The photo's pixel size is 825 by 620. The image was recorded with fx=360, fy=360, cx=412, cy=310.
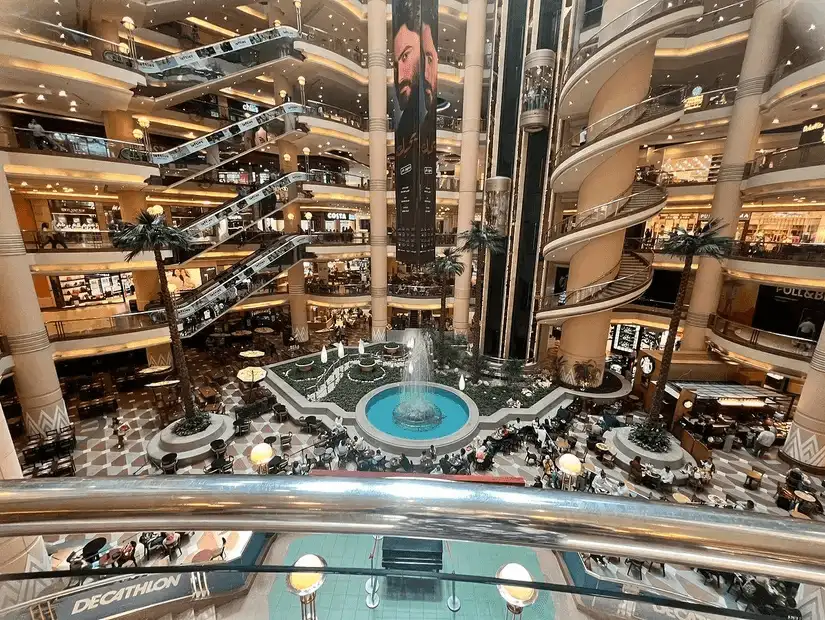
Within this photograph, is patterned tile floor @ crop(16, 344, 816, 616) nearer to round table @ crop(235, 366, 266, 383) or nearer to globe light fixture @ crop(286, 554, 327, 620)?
round table @ crop(235, 366, 266, 383)

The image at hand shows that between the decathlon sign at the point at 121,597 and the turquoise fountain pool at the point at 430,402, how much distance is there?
10120mm

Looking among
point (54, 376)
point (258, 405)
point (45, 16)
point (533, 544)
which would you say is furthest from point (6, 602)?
point (45, 16)

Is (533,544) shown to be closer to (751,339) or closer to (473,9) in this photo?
(751,339)

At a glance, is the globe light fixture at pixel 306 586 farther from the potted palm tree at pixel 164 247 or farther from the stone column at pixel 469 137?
the stone column at pixel 469 137

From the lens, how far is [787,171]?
10688 millimetres

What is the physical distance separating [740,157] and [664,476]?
37.3ft

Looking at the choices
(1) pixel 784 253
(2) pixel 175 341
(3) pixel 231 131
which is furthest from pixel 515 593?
(3) pixel 231 131

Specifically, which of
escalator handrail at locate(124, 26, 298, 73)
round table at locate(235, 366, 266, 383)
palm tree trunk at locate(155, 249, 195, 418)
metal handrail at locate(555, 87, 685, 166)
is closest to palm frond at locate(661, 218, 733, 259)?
metal handrail at locate(555, 87, 685, 166)

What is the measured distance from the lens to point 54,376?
1077 centimetres

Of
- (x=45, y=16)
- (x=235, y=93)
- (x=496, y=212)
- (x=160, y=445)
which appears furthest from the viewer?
(x=235, y=93)

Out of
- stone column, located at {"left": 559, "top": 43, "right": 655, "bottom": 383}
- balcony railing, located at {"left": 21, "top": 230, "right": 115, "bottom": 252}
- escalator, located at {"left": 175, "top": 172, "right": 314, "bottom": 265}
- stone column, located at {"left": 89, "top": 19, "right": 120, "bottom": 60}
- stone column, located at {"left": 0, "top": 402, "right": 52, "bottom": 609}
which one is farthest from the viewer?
escalator, located at {"left": 175, "top": 172, "right": 314, "bottom": 265}

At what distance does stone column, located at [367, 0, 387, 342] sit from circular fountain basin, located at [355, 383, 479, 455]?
650cm

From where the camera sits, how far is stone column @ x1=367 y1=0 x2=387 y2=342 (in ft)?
55.1

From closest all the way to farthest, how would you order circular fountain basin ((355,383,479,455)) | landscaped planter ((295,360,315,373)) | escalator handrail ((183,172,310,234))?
circular fountain basin ((355,383,479,455))
escalator handrail ((183,172,310,234))
landscaped planter ((295,360,315,373))
